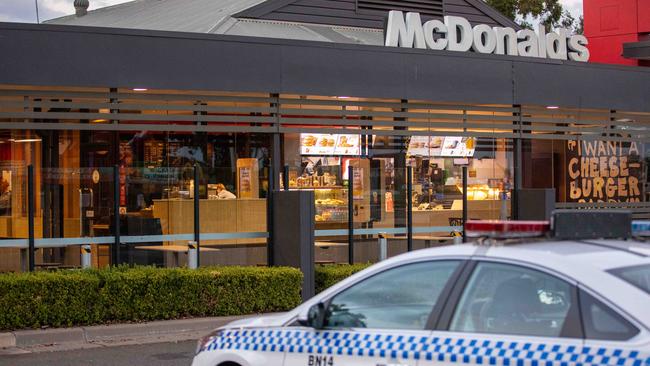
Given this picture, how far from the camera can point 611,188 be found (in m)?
21.2

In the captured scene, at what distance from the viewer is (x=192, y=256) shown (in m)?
14.7

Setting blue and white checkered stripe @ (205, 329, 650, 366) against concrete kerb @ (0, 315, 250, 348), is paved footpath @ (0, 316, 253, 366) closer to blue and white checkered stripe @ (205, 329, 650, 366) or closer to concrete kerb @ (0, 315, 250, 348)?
concrete kerb @ (0, 315, 250, 348)

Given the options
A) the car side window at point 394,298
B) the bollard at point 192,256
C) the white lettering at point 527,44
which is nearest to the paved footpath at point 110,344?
the bollard at point 192,256

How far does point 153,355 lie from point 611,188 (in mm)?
13013

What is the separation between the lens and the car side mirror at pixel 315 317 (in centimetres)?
597

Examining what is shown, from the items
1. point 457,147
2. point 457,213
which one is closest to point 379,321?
point 457,213

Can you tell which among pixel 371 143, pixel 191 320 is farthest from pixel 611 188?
pixel 191 320

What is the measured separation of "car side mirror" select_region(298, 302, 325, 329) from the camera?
19.6 feet

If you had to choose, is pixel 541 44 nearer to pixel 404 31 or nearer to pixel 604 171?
pixel 604 171

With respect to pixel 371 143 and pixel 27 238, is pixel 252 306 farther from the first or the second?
pixel 371 143

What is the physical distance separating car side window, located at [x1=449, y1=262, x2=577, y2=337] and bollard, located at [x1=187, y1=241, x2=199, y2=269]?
964cm

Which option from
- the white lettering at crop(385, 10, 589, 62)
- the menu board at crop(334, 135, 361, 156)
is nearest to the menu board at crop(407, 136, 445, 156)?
the menu board at crop(334, 135, 361, 156)

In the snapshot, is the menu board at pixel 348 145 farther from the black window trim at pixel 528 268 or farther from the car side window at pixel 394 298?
the black window trim at pixel 528 268

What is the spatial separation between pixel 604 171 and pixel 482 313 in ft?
54.6
